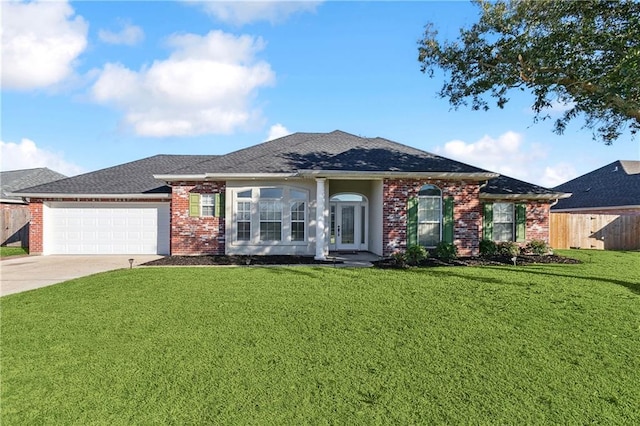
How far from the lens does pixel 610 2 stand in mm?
9289

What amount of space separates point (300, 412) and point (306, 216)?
1095 centimetres

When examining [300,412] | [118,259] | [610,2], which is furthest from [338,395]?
[118,259]

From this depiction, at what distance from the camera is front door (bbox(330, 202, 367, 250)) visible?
15.4 meters

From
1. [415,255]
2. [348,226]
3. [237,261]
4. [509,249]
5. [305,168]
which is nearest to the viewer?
[415,255]

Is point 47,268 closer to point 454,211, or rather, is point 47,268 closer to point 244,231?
point 244,231

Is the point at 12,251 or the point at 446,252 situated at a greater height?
the point at 446,252

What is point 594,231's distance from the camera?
18047mm

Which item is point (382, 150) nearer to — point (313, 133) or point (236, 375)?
point (313, 133)

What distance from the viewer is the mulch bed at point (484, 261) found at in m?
11.3

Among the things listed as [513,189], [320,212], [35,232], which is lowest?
[35,232]

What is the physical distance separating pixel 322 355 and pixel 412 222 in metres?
9.73

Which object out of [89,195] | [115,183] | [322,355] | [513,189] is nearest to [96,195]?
[89,195]

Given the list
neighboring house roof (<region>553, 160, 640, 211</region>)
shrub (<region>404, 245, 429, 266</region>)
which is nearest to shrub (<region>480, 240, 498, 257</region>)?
shrub (<region>404, 245, 429, 266</region>)

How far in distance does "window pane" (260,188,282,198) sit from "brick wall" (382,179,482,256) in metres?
4.09
